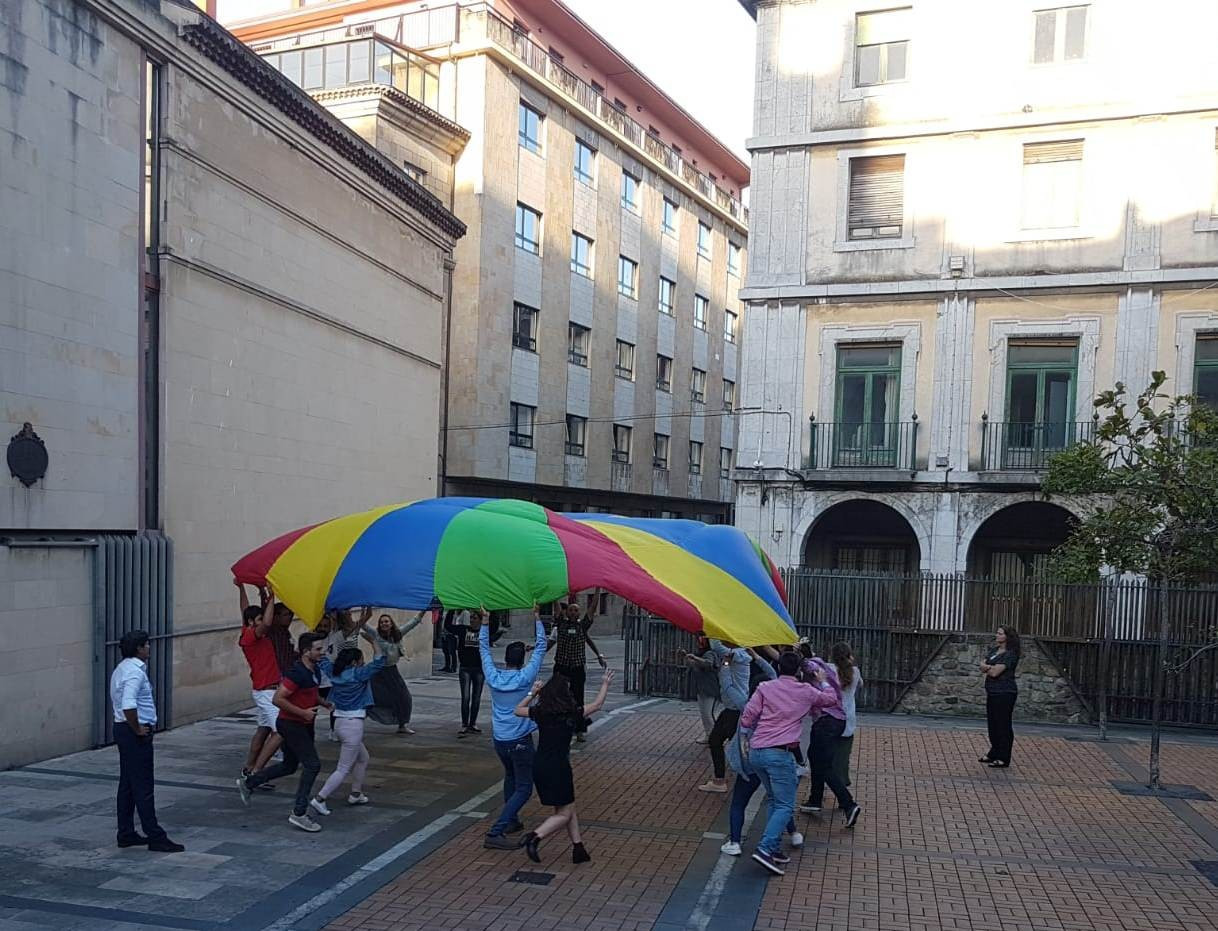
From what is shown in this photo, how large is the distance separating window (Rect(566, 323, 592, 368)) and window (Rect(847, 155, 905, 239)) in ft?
46.0

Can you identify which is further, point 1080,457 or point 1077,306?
point 1077,306

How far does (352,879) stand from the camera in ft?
26.1

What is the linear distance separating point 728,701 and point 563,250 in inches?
979

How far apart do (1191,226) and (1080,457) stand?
8823mm

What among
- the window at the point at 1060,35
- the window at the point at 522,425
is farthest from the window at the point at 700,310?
the window at the point at 1060,35

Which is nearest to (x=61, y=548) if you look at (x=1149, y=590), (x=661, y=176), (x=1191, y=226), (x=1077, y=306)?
(x=1149, y=590)

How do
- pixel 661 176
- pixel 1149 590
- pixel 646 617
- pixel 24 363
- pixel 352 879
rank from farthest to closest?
pixel 661 176, pixel 646 617, pixel 1149 590, pixel 24 363, pixel 352 879

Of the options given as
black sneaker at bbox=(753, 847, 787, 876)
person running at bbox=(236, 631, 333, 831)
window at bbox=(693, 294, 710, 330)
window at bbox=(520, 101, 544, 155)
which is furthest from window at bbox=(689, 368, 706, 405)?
black sneaker at bbox=(753, 847, 787, 876)

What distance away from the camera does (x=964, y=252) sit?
816 inches

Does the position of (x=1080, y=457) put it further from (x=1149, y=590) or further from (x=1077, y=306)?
(x=1077, y=306)

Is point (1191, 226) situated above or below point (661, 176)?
below

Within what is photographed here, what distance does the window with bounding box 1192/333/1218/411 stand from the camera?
19656 millimetres

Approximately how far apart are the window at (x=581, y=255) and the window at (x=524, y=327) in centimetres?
278

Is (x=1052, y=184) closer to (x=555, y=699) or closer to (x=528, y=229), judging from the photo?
(x=528, y=229)
